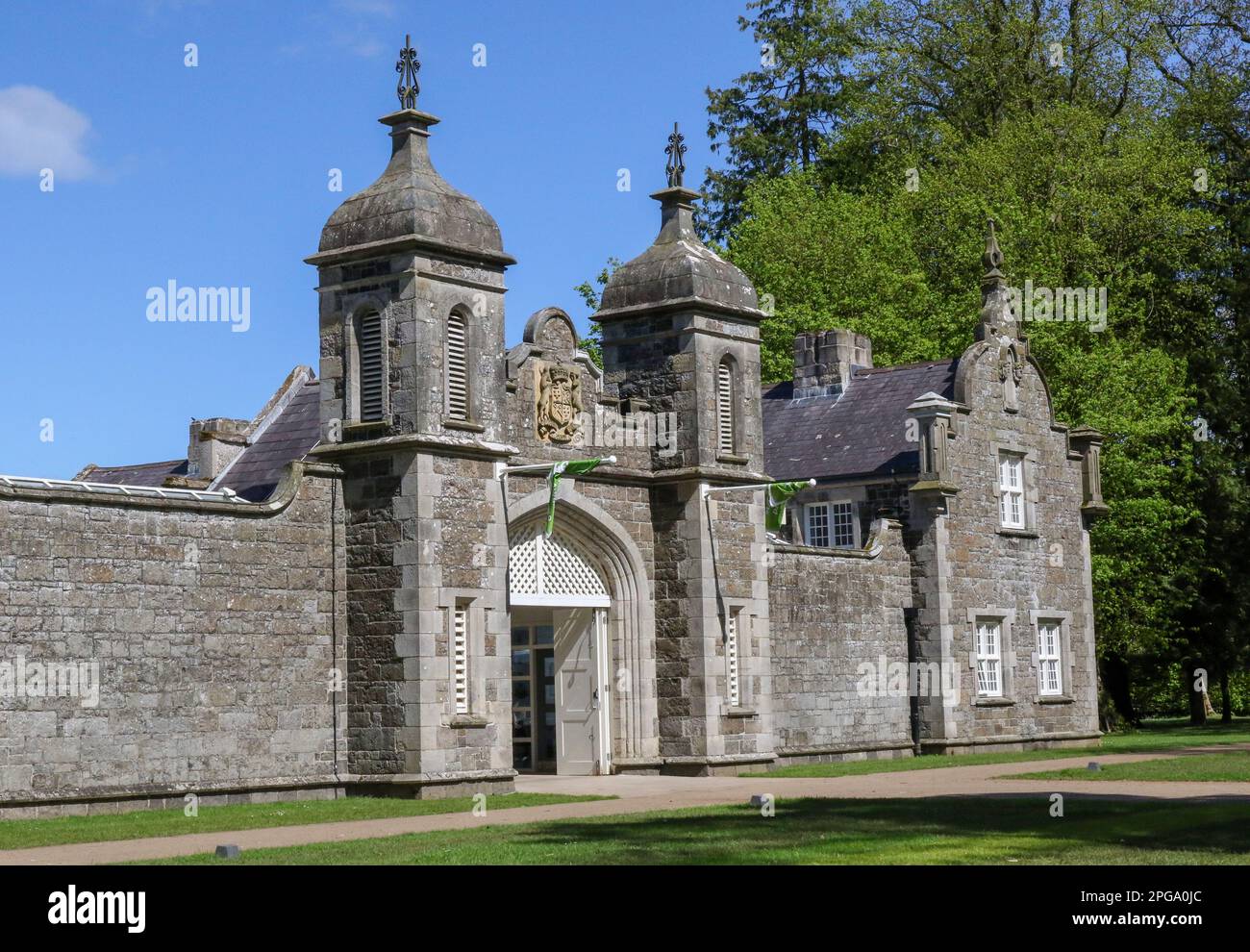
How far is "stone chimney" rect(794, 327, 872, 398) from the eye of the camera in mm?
37062

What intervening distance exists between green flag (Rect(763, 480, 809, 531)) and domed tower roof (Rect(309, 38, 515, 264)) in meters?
6.90

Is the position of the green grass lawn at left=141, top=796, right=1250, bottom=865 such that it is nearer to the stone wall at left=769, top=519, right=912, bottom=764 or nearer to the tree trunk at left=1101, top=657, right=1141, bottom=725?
the stone wall at left=769, top=519, right=912, bottom=764

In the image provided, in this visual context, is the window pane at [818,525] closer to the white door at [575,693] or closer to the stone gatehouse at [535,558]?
the stone gatehouse at [535,558]

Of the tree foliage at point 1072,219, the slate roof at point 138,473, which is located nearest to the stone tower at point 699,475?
the slate roof at point 138,473

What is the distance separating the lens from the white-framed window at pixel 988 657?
112 feet

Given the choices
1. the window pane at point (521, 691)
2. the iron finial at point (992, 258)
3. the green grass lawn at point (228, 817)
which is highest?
the iron finial at point (992, 258)

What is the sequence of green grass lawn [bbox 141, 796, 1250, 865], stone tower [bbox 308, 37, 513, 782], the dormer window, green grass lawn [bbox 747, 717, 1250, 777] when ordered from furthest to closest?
green grass lawn [bbox 747, 717, 1250, 777] → the dormer window → stone tower [bbox 308, 37, 513, 782] → green grass lawn [bbox 141, 796, 1250, 865]

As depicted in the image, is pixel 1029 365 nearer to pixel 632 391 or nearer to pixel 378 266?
pixel 632 391

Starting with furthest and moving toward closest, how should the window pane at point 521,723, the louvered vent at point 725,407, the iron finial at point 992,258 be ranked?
1. the iron finial at point 992,258
2. the window pane at point 521,723
3. the louvered vent at point 725,407

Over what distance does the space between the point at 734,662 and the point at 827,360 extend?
10961 mm

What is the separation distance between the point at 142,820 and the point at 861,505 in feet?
58.5

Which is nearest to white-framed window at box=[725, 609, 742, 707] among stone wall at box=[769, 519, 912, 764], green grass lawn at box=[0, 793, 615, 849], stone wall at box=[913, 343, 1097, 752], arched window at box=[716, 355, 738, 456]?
stone wall at box=[769, 519, 912, 764]

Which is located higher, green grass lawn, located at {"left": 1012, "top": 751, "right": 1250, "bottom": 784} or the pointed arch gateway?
the pointed arch gateway

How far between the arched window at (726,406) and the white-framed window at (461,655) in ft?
20.3
